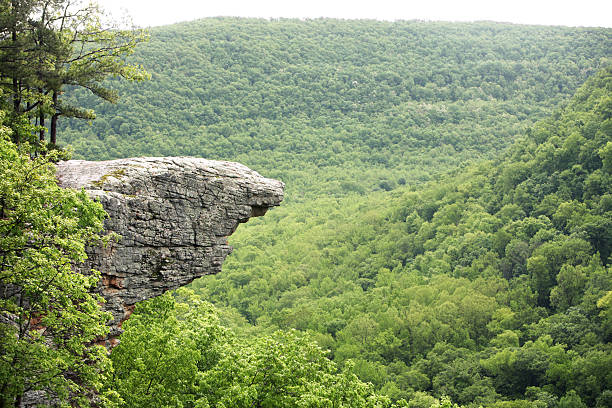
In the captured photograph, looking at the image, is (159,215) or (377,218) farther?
(377,218)

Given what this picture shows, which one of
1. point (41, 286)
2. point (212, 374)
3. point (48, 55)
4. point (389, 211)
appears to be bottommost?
point (389, 211)

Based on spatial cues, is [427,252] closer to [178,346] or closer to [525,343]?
[525,343]

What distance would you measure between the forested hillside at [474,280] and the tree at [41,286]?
1324 inches

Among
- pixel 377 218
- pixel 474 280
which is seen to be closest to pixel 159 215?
pixel 474 280

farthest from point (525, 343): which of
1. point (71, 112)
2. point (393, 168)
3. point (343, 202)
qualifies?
point (393, 168)

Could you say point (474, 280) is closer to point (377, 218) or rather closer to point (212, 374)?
point (377, 218)

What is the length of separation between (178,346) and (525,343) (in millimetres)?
35460

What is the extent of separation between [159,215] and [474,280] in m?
48.8

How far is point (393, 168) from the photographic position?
12531cm

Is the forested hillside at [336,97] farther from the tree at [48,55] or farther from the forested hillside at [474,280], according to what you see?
the tree at [48,55]

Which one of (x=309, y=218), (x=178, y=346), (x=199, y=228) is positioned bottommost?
(x=309, y=218)

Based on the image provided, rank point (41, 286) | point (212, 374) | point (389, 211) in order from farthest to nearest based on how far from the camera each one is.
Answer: point (389, 211) < point (212, 374) < point (41, 286)

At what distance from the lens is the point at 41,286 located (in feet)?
47.7

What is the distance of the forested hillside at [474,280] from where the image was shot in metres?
47.4
